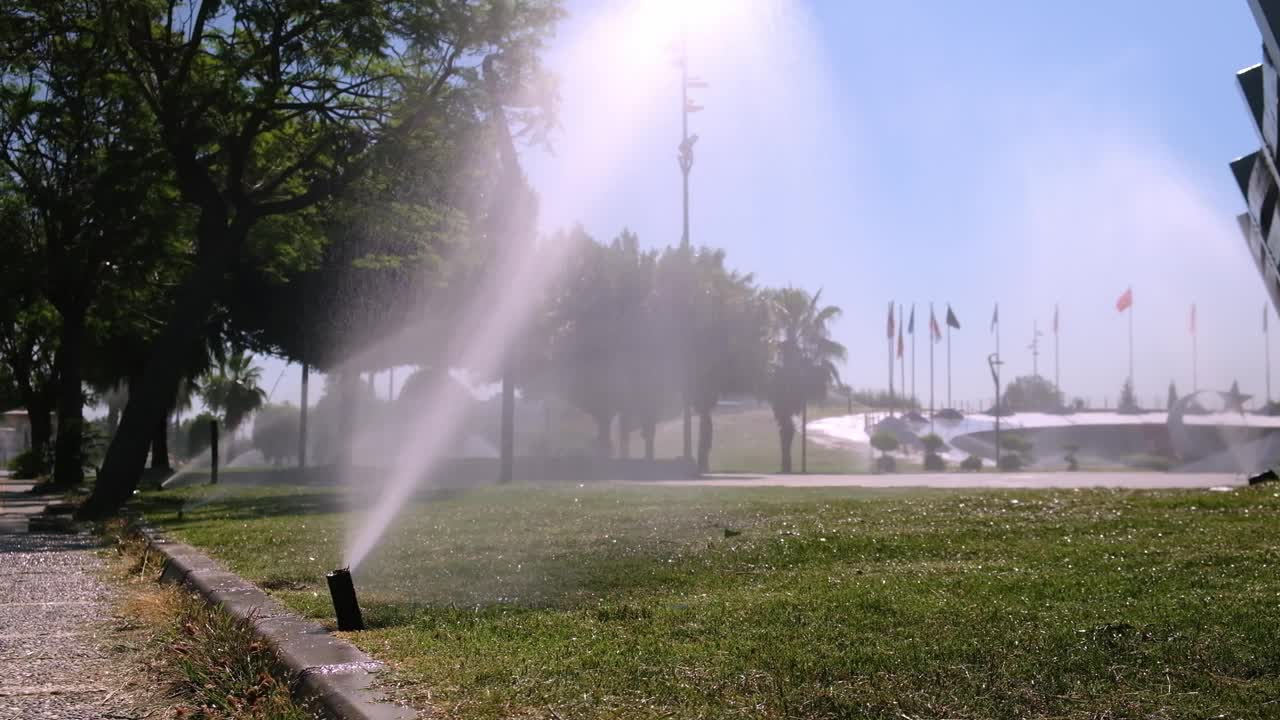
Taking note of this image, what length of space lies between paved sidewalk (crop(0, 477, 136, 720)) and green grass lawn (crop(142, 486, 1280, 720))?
1.05m

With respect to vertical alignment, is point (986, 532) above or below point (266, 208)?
below

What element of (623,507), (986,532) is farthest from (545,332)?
(986,532)

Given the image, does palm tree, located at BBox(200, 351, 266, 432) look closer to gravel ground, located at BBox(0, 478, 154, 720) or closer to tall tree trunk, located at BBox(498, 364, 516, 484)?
tall tree trunk, located at BBox(498, 364, 516, 484)

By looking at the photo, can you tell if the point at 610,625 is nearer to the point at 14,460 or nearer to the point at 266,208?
the point at 266,208

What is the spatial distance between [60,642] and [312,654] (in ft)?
8.04

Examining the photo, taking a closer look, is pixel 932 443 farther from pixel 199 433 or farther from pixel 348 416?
pixel 199 433

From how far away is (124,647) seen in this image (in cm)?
652

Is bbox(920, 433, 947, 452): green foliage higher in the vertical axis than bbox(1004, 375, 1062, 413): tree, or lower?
lower

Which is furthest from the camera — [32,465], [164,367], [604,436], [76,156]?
[604,436]

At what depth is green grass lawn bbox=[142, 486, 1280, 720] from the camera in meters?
4.19

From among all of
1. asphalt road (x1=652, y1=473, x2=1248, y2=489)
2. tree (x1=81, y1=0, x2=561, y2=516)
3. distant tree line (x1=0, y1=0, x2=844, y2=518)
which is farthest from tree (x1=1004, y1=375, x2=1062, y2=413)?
tree (x1=81, y1=0, x2=561, y2=516)

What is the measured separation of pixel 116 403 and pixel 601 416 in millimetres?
32352

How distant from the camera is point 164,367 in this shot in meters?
17.6

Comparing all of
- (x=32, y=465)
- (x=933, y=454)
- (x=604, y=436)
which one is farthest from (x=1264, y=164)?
(x=933, y=454)
